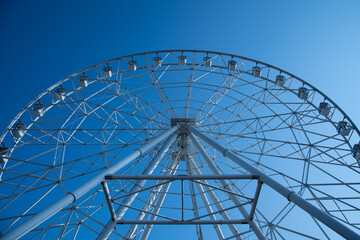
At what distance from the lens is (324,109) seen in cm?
2145

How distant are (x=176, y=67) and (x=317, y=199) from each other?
15131 mm

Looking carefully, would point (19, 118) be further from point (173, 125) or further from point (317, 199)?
point (317, 199)

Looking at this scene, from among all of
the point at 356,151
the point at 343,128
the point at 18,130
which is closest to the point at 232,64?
the point at 343,128

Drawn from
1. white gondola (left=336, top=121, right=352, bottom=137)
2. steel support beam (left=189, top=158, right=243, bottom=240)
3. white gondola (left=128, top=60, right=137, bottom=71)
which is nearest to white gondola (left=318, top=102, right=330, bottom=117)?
white gondola (left=336, top=121, right=352, bottom=137)

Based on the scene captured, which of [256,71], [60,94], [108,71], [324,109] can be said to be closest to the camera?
[324,109]

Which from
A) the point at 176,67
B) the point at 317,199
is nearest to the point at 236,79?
the point at 176,67

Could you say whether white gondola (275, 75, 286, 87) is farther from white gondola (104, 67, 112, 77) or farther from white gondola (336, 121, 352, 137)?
white gondola (104, 67, 112, 77)

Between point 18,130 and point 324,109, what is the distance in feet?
73.5

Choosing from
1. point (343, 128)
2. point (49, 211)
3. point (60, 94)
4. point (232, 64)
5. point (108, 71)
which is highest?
point (232, 64)

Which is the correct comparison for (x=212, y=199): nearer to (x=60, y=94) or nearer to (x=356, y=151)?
(x=356, y=151)

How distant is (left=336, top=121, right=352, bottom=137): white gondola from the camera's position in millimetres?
20078

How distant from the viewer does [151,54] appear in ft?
78.3

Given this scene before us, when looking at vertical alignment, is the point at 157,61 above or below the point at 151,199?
above

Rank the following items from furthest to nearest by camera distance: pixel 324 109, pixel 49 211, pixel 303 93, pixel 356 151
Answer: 1. pixel 303 93
2. pixel 324 109
3. pixel 356 151
4. pixel 49 211
